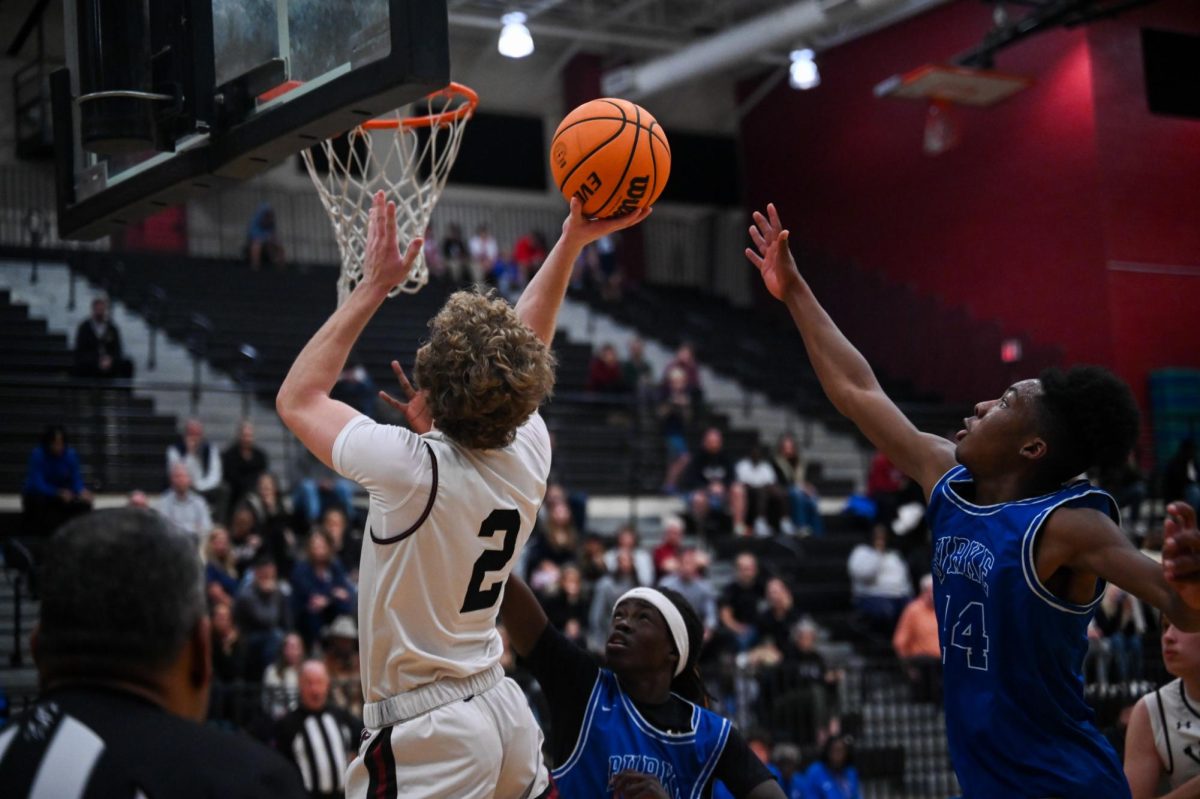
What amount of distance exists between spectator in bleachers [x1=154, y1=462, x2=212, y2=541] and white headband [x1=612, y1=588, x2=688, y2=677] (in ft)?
27.7

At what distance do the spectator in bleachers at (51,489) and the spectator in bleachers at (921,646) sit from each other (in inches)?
283

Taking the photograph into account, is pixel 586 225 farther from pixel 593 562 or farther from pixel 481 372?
Answer: pixel 593 562

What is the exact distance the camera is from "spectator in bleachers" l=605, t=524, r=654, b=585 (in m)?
13.5

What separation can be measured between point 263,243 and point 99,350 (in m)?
6.16

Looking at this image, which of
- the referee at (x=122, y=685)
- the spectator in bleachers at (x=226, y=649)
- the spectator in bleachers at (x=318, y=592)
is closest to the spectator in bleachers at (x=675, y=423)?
the spectator in bleachers at (x=318, y=592)

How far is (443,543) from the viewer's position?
11.5 ft

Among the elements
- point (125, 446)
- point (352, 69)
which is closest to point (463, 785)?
point (352, 69)

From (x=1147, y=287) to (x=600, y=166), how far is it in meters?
16.2

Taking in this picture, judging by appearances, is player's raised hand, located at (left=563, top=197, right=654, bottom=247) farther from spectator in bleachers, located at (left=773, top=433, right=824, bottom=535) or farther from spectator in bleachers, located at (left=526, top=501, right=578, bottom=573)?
spectator in bleachers, located at (left=773, top=433, right=824, bottom=535)

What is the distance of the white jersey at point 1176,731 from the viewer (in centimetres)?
478

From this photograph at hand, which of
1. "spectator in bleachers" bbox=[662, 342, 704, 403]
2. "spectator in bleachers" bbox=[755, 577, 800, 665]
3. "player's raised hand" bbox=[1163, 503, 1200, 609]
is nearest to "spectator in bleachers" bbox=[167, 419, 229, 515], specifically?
"spectator in bleachers" bbox=[755, 577, 800, 665]

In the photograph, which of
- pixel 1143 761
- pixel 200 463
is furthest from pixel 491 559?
pixel 200 463

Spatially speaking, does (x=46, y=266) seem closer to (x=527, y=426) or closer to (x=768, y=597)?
(x=768, y=597)

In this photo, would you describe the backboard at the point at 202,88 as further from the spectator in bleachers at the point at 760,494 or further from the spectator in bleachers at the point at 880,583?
the spectator in bleachers at the point at 760,494
